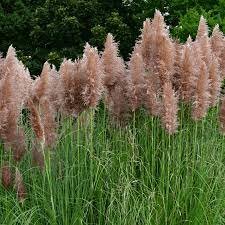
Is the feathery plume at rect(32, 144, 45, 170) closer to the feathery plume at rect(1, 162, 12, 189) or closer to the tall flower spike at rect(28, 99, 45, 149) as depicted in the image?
the feathery plume at rect(1, 162, 12, 189)

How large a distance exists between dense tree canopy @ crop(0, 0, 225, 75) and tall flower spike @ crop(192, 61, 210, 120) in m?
6.20

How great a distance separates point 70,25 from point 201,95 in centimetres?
728

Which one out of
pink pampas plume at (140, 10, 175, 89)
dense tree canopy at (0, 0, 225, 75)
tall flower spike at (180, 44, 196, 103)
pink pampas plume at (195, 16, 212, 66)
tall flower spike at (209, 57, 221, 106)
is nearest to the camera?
pink pampas plume at (140, 10, 175, 89)

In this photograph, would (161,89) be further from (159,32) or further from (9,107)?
(9,107)

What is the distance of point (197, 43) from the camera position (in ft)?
18.9

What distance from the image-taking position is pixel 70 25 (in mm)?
12188

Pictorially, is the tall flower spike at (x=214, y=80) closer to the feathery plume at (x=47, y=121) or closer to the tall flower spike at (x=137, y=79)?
the tall flower spike at (x=137, y=79)

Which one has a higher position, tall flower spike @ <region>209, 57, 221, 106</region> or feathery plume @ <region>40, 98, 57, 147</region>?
tall flower spike @ <region>209, 57, 221, 106</region>

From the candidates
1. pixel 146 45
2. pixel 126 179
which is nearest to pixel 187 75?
pixel 146 45

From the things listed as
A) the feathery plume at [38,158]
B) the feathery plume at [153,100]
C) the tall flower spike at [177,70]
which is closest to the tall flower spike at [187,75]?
the tall flower spike at [177,70]

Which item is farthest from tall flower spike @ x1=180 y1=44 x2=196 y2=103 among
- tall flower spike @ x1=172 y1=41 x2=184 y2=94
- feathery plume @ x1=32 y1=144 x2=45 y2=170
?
feathery plume @ x1=32 y1=144 x2=45 y2=170

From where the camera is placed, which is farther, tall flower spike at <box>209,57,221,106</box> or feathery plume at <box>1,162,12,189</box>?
tall flower spike at <box>209,57,221,106</box>

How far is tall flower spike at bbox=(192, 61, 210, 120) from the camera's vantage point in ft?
16.8

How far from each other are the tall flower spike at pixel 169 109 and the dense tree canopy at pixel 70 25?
6.44 metres
